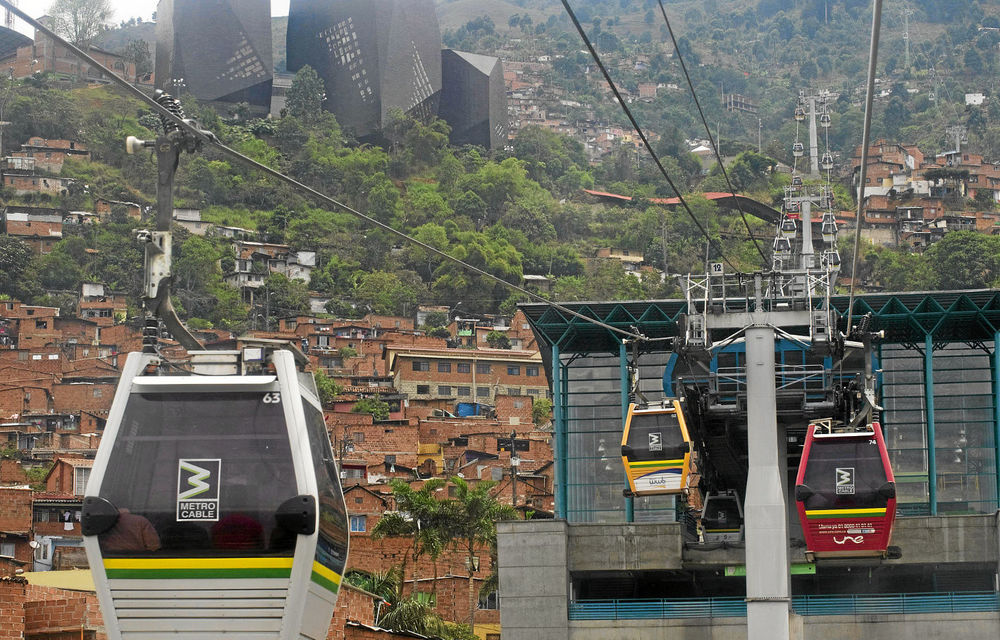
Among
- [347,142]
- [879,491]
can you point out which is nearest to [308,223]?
[347,142]

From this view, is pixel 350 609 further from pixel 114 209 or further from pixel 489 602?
pixel 114 209

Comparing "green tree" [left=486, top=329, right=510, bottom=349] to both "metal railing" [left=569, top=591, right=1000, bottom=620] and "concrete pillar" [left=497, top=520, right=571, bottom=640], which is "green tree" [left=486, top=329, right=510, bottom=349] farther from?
"metal railing" [left=569, top=591, right=1000, bottom=620]

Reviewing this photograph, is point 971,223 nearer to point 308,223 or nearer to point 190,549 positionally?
point 308,223

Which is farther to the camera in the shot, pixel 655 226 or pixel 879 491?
pixel 655 226

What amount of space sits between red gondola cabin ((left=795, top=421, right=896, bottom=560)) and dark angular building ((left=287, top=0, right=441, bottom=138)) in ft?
364

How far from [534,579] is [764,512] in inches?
626

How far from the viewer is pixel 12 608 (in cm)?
1898

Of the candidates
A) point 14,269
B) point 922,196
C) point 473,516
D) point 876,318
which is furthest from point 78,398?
point 922,196

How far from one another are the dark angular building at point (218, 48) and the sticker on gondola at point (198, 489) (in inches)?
4545

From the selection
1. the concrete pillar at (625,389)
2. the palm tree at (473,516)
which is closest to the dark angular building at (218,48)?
the palm tree at (473,516)

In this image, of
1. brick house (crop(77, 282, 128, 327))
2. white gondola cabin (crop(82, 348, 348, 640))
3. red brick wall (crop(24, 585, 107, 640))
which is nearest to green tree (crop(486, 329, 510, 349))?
brick house (crop(77, 282, 128, 327))

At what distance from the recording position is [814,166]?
4044cm

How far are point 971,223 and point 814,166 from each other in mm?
85414

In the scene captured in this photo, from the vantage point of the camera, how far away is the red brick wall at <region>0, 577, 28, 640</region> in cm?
1877
